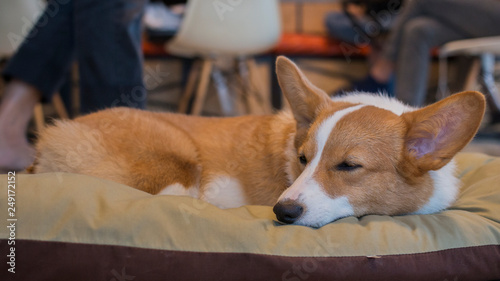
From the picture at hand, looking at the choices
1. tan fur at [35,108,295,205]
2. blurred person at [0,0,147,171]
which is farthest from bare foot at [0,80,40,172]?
tan fur at [35,108,295,205]

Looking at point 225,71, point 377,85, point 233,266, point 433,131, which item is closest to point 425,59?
point 377,85

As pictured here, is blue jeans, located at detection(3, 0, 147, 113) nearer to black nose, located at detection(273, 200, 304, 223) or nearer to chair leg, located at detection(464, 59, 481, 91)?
black nose, located at detection(273, 200, 304, 223)

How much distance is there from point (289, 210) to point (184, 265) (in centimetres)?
32

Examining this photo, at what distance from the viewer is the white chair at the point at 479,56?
3.21 metres

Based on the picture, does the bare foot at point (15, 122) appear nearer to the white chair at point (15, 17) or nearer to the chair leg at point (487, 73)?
the white chair at point (15, 17)

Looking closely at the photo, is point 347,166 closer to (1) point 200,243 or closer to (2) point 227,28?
(1) point 200,243

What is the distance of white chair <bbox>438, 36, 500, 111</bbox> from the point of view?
3.21m

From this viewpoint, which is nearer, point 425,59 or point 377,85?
point 425,59

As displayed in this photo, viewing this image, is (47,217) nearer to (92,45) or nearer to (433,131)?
(433,131)

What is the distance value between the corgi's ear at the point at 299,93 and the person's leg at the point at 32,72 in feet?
4.74

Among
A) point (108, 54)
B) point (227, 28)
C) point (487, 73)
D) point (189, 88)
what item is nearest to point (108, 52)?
point (108, 54)

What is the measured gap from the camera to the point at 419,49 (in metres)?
3.37

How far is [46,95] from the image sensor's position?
2598 mm

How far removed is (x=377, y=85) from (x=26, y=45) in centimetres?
257
